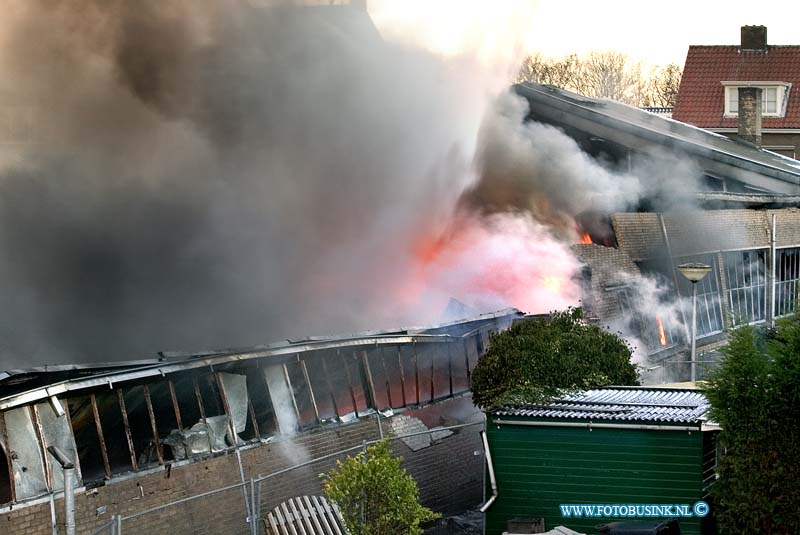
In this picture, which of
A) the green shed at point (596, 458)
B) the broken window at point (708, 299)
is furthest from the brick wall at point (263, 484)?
the broken window at point (708, 299)

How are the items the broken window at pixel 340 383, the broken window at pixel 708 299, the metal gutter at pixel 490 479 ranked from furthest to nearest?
the broken window at pixel 708 299
the broken window at pixel 340 383
the metal gutter at pixel 490 479

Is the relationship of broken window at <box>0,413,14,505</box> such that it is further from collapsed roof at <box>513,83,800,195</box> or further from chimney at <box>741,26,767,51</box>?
chimney at <box>741,26,767,51</box>

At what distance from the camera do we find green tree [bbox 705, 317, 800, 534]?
33.4ft

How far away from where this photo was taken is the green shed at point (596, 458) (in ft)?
37.2

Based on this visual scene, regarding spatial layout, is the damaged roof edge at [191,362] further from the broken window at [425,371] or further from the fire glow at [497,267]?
the fire glow at [497,267]

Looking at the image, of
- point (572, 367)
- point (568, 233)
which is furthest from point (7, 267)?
point (568, 233)

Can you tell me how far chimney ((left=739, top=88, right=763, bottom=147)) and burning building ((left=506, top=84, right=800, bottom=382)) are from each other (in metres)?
4.56

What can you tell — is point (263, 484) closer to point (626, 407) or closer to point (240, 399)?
point (240, 399)

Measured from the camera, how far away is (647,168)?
26.8 m

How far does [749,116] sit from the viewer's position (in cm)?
3575

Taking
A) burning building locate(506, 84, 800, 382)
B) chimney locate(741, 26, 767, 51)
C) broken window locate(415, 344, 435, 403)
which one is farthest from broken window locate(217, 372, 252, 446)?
chimney locate(741, 26, 767, 51)

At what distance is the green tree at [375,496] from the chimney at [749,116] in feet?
94.1

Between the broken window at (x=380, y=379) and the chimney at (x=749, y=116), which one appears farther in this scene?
the chimney at (x=749, y=116)

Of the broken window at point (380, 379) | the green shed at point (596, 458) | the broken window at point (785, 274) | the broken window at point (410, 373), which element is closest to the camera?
the green shed at point (596, 458)
